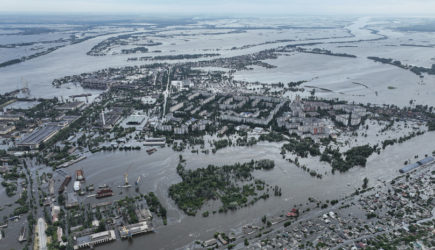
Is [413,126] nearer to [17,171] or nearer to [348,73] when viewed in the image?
[348,73]

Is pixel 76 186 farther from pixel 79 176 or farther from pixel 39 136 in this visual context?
pixel 39 136

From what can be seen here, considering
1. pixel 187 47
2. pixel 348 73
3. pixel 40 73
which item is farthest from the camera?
pixel 187 47

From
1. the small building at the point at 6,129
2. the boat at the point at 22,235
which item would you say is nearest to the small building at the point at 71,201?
the boat at the point at 22,235

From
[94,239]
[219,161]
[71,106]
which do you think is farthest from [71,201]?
[71,106]

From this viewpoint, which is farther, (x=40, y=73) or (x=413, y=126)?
(x=40, y=73)

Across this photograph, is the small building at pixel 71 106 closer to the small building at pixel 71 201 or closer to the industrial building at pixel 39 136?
the industrial building at pixel 39 136

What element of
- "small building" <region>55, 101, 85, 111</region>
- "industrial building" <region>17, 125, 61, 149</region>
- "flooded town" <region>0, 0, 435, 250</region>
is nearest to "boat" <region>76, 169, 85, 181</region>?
"flooded town" <region>0, 0, 435, 250</region>

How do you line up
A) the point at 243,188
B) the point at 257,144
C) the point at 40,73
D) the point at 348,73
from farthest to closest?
the point at 40,73 < the point at 348,73 < the point at 257,144 < the point at 243,188

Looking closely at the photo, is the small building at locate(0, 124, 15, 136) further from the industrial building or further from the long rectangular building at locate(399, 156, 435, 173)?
the long rectangular building at locate(399, 156, 435, 173)

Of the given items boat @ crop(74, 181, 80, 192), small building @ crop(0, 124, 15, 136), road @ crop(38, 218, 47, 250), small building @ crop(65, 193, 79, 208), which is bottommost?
road @ crop(38, 218, 47, 250)

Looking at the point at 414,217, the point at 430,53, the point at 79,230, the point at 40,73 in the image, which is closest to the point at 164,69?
the point at 40,73

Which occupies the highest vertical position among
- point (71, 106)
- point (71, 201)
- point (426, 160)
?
point (71, 106)
